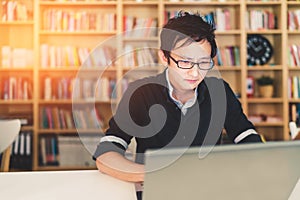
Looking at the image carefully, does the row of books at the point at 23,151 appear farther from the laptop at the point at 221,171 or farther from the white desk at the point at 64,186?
the laptop at the point at 221,171

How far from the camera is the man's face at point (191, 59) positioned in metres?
1.33

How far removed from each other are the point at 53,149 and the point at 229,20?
7.00ft

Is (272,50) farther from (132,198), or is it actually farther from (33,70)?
(132,198)

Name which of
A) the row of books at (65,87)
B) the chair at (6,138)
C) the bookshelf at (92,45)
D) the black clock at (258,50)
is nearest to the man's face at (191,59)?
the chair at (6,138)

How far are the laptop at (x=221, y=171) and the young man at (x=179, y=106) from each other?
616 mm

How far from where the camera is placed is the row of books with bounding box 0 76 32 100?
14.9 feet

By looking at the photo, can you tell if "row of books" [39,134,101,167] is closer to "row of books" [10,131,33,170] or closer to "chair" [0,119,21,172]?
"row of books" [10,131,33,170]

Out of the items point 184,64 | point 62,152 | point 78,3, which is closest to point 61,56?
point 78,3

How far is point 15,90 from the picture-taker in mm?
4559

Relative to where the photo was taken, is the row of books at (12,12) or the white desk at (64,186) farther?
the row of books at (12,12)

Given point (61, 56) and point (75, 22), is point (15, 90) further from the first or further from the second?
point (75, 22)

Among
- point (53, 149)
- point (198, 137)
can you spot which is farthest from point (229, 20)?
point (198, 137)

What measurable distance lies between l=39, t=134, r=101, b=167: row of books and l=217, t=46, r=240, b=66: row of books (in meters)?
1.59

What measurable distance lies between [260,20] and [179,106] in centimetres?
326
